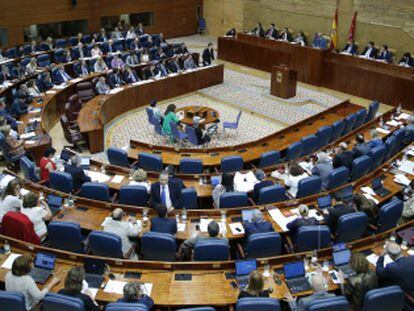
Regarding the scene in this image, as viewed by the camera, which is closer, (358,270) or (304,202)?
(358,270)

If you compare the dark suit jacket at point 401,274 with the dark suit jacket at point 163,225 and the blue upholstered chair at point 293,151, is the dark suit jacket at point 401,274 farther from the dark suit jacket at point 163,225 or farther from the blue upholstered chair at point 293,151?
the blue upholstered chair at point 293,151

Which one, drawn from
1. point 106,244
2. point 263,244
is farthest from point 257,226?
point 106,244

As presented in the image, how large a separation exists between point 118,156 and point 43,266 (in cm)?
432

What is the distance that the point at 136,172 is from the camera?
8648 millimetres

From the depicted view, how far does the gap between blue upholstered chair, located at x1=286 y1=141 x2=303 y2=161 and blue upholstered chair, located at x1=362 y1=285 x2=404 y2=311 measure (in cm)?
530

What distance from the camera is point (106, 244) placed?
21.5 ft

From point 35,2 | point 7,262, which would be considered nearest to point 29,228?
point 7,262

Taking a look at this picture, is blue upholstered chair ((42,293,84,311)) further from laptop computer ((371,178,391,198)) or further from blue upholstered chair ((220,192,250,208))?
laptop computer ((371,178,391,198))

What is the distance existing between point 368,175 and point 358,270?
379 cm

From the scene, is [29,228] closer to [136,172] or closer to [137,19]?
[136,172]

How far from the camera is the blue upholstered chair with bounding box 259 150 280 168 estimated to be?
995 cm

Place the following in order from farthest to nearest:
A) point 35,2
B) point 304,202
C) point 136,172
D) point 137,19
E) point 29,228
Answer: point 137,19 → point 35,2 → point 136,172 → point 304,202 → point 29,228

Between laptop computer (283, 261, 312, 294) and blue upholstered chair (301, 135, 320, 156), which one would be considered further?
blue upholstered chair (301, 135, 320, 156)

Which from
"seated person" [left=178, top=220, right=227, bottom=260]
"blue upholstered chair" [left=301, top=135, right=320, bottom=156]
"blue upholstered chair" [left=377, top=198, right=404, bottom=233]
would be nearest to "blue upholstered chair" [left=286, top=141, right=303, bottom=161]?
"blue upholstered chair" [left=301, top=135, right=320, bottom=156]
